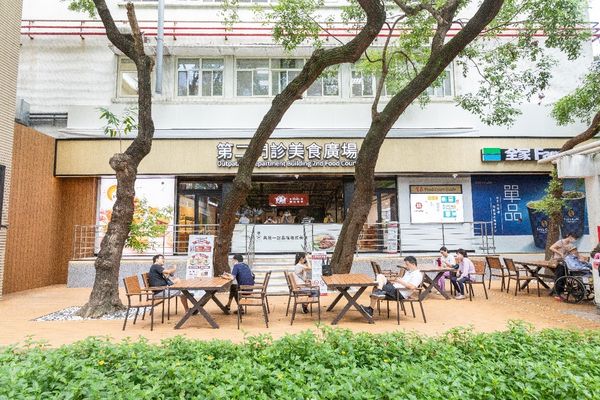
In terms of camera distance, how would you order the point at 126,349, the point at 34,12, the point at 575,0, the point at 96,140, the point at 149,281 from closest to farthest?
the point at 126,349
the point at 149,281
the point at 575,0
the point at 96,140
the point at 34,12

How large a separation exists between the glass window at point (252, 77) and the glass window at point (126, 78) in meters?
3.89

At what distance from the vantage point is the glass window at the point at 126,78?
14.3 m

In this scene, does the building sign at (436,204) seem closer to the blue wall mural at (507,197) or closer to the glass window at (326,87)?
the blue wall mural at (507,197)

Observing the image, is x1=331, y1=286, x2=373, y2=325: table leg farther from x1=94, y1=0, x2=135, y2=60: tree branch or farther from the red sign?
the red sign

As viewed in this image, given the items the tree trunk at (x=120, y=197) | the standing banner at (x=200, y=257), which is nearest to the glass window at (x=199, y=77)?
the tree trunk at (x=120, y=197)

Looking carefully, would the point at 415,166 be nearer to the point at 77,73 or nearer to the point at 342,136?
the point at 342,136

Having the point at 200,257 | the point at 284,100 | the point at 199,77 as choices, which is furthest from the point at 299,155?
the point at 200,257

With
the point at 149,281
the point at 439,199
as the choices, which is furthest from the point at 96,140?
the point at 439,199

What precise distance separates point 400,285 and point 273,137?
8.04 meters

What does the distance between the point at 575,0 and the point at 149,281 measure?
11453mm

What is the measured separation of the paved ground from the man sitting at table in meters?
0.46

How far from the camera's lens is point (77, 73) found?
46.4ft

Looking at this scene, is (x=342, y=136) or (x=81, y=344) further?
(x=342, y=136)

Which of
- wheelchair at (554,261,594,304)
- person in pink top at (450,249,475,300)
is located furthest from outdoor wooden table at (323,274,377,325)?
wheelchair at (554,261,594,304)
